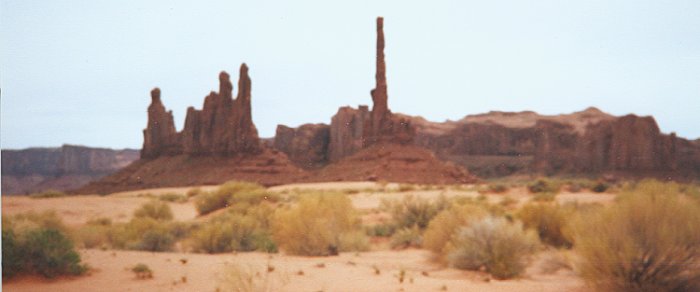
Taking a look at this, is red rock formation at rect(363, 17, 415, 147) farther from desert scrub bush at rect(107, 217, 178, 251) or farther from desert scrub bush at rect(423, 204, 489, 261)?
desert scrub bush at rect(423, 204, 489, 261)

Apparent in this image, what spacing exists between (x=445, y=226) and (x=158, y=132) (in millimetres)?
77754

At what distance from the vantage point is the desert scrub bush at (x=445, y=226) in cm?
989

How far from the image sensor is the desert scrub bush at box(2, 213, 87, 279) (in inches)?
283

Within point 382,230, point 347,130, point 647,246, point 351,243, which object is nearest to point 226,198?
point 382,230

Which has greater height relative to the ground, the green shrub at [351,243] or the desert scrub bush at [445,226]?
the desert scrub bush at [445,226]

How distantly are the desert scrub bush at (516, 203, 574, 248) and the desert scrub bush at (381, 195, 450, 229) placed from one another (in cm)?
336

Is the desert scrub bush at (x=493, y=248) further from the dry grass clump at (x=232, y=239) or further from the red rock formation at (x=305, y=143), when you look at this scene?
the red rock formation at (x=305, y=143)

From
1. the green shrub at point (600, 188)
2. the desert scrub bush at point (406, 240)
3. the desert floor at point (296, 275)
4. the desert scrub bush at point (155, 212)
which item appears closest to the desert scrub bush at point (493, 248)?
the desert floor at point (296, 275)

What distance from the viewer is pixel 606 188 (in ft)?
87.1

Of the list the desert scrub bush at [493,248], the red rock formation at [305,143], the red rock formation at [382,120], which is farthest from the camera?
the red rock formation at [305,143]

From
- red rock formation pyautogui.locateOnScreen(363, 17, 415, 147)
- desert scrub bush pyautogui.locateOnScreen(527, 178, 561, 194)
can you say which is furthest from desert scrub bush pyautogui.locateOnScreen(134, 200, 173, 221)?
red rock formation pyautogui.locateOnScreen(363, 17, 415, 147)

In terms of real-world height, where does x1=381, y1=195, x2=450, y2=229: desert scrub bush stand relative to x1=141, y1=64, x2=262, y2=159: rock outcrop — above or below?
below

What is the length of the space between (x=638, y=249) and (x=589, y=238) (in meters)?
0.49

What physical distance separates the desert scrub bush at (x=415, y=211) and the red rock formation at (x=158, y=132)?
69195mm
